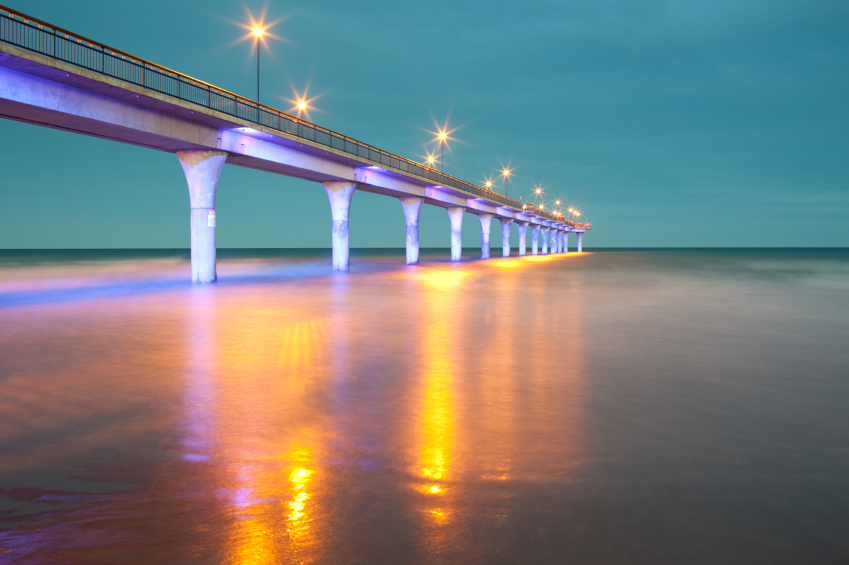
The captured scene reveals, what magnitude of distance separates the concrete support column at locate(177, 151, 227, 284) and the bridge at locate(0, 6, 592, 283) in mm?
51

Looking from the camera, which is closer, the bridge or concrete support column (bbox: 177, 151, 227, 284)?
the bridge

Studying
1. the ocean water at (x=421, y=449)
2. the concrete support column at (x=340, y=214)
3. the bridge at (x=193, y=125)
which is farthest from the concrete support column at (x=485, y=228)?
the ocean water at (x=421, y=449)

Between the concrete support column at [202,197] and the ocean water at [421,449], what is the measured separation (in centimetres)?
1651

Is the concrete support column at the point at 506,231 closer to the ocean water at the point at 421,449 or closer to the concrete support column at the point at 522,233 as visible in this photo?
the concrete support column at the point at 522,233

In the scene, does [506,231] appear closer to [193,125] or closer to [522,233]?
[522,233]

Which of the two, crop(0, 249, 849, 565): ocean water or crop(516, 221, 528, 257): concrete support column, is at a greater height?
crop(516, 221, 528, 257): concrete support column

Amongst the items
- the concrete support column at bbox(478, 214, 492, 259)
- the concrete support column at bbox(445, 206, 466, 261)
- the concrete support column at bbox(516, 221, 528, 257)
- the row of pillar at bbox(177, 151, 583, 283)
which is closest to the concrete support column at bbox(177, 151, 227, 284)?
the row of pillar at bbox(177, 151, 583, 283)

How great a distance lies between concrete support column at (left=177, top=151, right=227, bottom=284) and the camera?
2809 centimetres

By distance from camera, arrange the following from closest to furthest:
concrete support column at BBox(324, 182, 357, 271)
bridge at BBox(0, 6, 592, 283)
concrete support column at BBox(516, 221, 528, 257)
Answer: bridge at BBox(0, 6, 592, 283) → concrete support column at BBox(324, 182, 357, 271) → concrete support column at BBox(516, 221, 528, 257)

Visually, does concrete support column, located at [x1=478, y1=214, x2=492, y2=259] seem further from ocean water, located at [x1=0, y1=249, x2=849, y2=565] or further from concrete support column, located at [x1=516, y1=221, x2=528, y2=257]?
ocean water, located at [x1=0, y1=249, x2=849, y2=565]

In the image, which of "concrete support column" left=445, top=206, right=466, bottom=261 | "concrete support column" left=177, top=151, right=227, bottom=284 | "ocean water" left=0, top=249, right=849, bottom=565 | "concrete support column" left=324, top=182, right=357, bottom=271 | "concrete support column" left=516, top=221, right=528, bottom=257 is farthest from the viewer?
"concrete support column" left=516, top=221, right=528, bottom=257

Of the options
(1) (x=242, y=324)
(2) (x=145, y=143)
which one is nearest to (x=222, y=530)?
(1) (x=242, y=324)

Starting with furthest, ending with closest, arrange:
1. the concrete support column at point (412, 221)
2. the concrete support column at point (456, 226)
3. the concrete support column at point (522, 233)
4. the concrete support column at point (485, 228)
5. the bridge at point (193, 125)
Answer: the concrete support column at point (522, 233) → the concrete support column at point (485, 228) → the concrete support column at point (456, 226) → the concrete support column at point (412, 221) → the bridge at point (193, 125)

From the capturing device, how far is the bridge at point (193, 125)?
17859 millimetres
